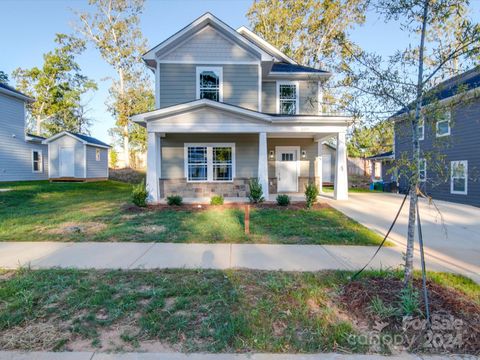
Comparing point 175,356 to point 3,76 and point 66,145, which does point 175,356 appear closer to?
point 66,145

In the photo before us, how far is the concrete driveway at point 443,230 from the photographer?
15.5 ft

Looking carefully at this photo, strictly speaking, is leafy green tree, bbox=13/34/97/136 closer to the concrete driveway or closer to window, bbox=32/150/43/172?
window, bbox=32/150/43/172

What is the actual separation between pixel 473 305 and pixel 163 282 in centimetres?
369

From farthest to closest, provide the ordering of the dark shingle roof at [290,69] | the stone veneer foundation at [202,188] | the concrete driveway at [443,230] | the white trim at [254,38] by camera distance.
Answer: the white trim at [254,38] < the dark shingle roof at [290,69] < the stone veneer foundation at [202,188] < the concrete driveway at [443,230]

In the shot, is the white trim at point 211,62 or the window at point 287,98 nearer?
the white trim at point 211,62

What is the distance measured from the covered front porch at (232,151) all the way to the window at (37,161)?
14.0 meters

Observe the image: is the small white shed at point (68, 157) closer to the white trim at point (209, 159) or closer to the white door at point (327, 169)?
the white trim at point (209, 159)

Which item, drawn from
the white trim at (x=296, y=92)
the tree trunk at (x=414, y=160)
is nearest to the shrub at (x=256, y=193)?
the white trim at (x=296, y=92)

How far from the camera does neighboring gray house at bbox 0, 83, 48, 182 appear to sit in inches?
680

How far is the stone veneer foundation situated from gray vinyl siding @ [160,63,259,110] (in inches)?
138

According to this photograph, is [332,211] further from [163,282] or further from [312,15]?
[312,15]

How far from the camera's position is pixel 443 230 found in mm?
6941

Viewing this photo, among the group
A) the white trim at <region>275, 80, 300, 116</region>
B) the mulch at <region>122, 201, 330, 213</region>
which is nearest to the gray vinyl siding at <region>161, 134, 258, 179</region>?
the white trim at <region>275, 80, 300, 116</region>

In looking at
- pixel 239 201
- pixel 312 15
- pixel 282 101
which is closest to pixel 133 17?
pixel 312 15
